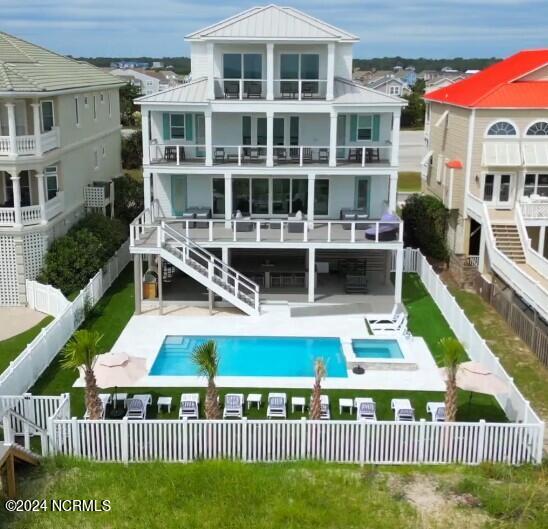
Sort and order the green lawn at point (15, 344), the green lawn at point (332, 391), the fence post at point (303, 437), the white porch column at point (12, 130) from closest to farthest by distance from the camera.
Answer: the fence post at point (303, 437)
the green lawn at point (332, 391)
the green lawn at point (15, 344)
the white porch column at point (12, 130)

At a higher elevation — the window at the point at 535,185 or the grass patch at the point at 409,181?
the window at the point at 535,185

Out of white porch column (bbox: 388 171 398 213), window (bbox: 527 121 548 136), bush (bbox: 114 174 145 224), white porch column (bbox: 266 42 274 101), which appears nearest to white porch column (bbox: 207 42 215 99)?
white porch column (bbox: 266 42 274 101)

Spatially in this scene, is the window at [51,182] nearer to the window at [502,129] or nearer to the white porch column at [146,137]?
the white porch column at [146,137]

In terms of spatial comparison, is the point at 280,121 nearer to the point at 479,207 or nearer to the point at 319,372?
the point at 479,207

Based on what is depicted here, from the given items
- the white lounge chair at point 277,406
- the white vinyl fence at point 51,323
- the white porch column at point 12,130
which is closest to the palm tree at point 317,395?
the white lounge chair at point 277,406

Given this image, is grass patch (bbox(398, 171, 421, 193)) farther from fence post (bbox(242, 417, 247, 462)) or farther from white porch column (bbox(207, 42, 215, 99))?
fence post (bbox(242, 417, 247, 462))

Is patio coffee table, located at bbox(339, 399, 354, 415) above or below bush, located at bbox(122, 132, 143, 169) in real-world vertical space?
below
